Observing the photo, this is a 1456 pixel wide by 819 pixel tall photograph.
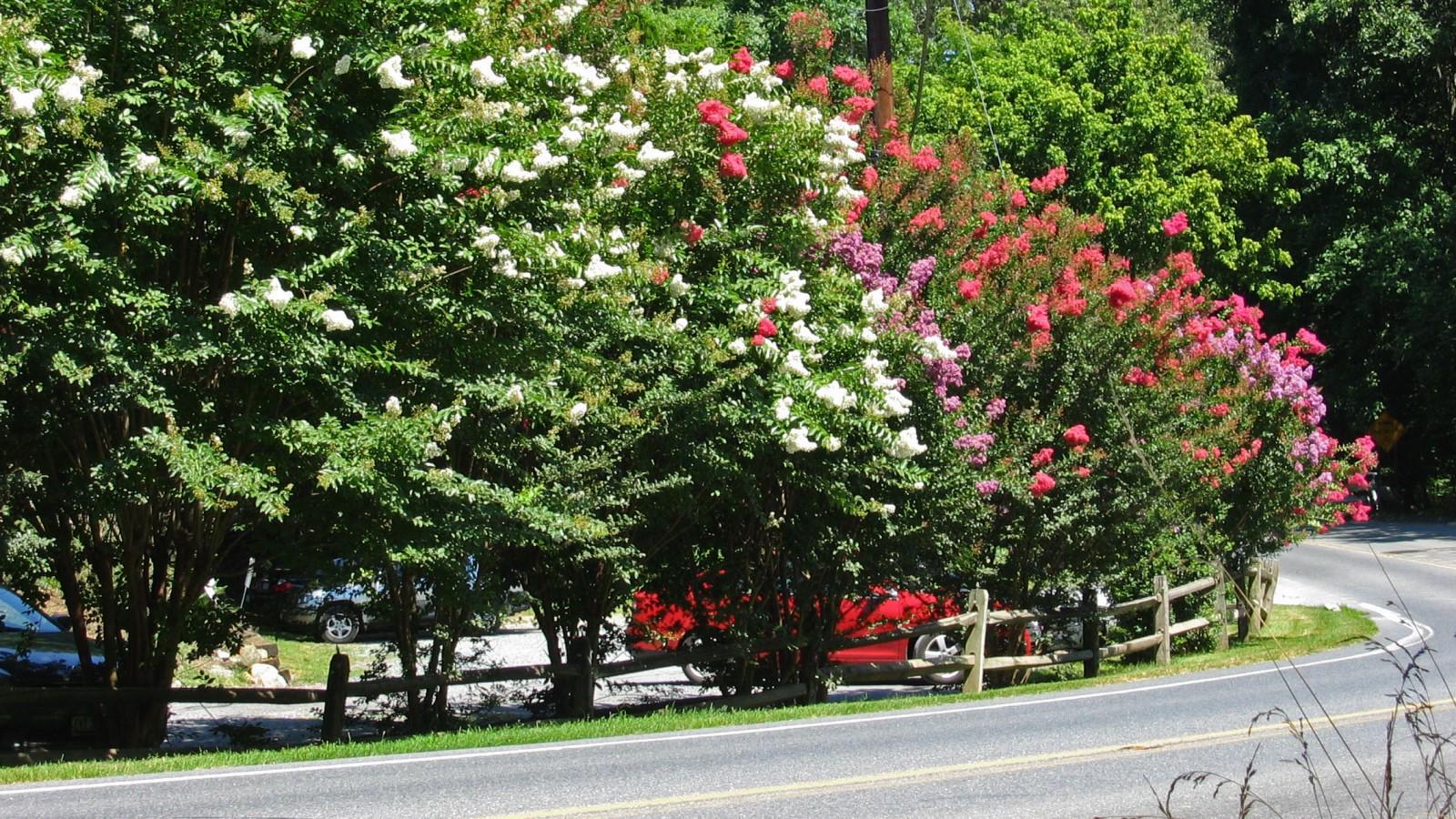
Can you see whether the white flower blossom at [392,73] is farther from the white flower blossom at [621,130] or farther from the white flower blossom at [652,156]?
the white flower blossom at [652,156]

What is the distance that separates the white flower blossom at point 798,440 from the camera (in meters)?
10.9

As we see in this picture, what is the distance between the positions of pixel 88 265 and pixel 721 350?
15.9 ft

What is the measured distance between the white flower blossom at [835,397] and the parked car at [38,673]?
6313 millimetres

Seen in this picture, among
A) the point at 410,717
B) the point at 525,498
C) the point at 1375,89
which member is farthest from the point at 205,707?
the point at 1375,89

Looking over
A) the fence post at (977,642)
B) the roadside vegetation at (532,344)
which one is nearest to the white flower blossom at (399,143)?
the roadside vegetation at (532,344)

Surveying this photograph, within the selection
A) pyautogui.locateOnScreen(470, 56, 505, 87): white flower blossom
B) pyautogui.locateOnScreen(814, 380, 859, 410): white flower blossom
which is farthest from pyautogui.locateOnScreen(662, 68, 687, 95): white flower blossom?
pyautogui.locateOnScreen(814, 380, 859, 410): white flower blossom

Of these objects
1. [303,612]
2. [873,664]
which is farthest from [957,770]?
[303,612]

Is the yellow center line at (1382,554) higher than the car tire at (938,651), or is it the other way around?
the yellow center line at (1382,554)

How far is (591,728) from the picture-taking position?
35.6 ft

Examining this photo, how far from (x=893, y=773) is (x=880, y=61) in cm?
917

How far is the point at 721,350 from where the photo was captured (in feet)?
37.2

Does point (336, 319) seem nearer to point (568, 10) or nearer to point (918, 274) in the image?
point (568, 10)

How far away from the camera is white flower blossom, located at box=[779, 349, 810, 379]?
1132 cm

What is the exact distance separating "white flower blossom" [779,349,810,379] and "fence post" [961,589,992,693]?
157 inches
